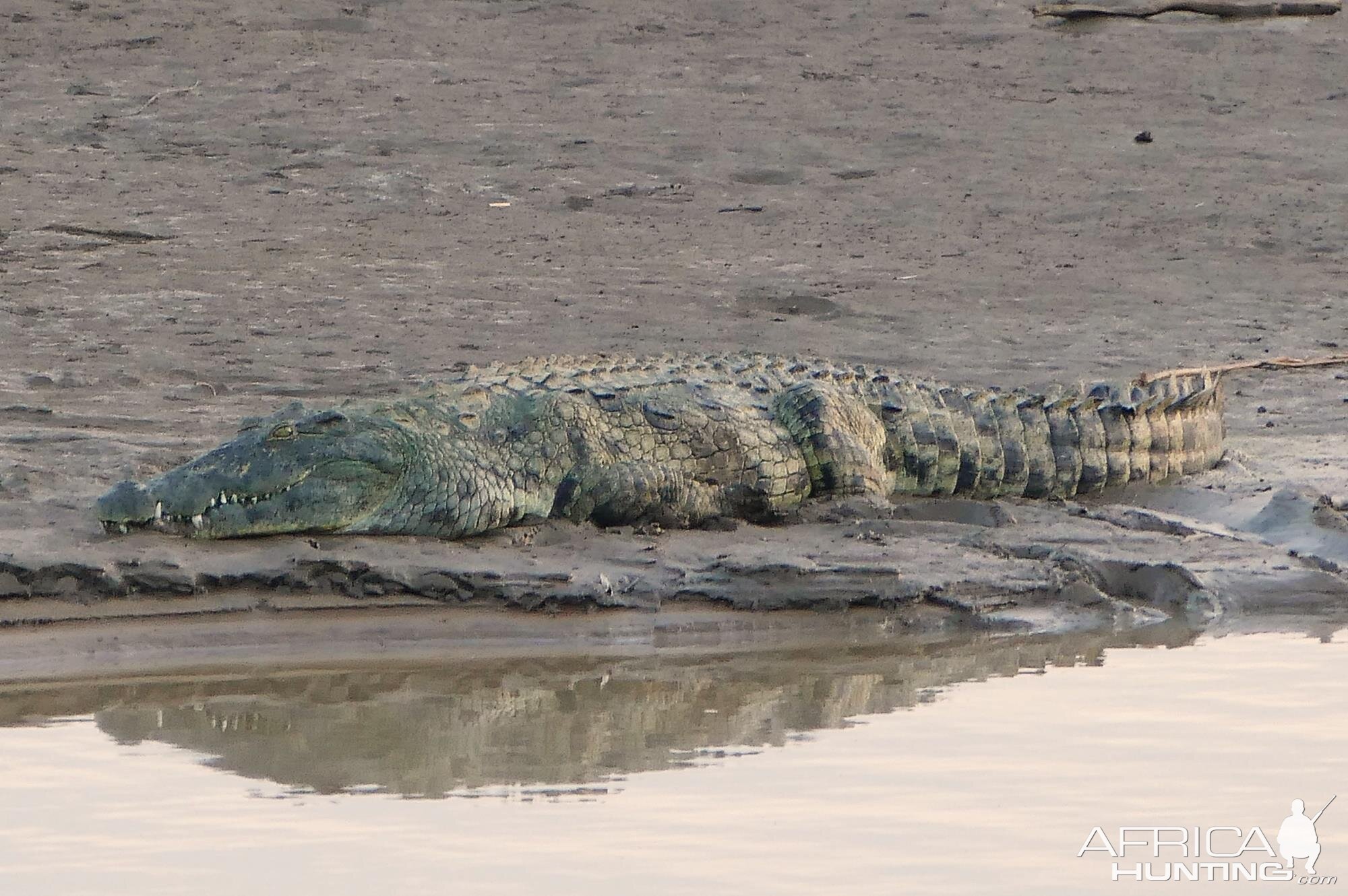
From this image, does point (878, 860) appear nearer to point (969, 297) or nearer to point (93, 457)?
point (93, 457)

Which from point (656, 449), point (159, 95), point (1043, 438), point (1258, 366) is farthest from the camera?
point (159, 95)

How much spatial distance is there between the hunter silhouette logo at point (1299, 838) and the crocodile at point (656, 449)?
2.51 m

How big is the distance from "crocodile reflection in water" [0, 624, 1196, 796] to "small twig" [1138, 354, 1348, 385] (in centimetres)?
246

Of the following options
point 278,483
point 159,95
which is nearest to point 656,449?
point 278,483

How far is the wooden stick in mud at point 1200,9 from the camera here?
47.2 feet

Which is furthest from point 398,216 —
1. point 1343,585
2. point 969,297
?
point 1343,585

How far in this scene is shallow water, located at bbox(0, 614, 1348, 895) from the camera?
3572 mm

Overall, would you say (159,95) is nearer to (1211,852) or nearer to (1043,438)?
(1043,438)

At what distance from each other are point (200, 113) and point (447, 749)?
820 cm

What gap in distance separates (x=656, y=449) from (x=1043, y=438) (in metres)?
1.50

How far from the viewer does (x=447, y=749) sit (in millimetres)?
4379

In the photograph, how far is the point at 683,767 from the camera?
427 cm

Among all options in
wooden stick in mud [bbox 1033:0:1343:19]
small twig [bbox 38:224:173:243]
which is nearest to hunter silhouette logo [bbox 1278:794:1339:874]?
small twig [bbox 38:224:173:243]

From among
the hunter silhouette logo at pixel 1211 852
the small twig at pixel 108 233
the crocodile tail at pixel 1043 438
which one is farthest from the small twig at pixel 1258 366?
the small twig at pixel 108 233
